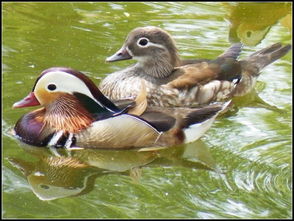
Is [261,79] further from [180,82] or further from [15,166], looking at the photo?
[15,166]

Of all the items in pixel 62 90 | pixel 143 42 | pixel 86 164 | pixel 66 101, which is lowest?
pixel 86 164

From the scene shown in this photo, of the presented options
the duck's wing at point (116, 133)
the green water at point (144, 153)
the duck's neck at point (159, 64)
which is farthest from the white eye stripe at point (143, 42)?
the duck's wing at point (116, 133)

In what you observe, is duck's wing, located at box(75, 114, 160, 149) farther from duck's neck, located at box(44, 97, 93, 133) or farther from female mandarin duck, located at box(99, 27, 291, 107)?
female mandarin duck, located at box(99, 27, 291, 107)

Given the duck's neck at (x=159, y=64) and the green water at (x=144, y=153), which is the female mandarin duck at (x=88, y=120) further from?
the duck's neck at (x=159, y=64)

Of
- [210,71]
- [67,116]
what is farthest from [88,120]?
[210,71]

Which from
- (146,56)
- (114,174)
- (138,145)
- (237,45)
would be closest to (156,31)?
(146,56)

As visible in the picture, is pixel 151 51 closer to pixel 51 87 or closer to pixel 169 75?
pixel 169 75
